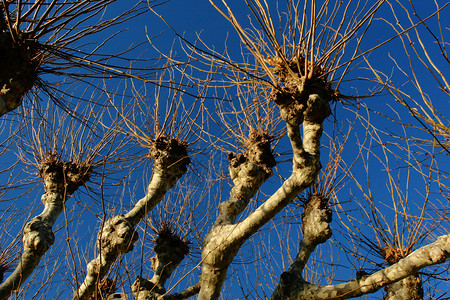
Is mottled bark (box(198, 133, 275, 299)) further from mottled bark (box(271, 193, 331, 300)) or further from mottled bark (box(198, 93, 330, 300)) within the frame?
mottled bark (box(271, 193, 331, 300))

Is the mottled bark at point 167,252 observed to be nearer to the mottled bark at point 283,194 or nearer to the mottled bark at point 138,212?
the mottled bark at point 138,212

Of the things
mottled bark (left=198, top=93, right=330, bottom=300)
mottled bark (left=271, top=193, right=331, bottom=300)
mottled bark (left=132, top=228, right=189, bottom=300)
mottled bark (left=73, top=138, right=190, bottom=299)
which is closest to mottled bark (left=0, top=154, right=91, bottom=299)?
mottled bark (left=73, top=138, right=190, bottom=299)

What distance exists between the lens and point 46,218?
14.5ft

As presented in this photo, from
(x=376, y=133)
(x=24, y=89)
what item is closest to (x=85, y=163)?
(x=24, y=89)

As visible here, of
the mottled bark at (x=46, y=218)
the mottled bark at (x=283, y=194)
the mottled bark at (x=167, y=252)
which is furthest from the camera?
the mottled bark at (x=167, y=252)

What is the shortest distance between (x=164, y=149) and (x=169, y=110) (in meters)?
0.62

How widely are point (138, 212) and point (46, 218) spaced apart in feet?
3.92

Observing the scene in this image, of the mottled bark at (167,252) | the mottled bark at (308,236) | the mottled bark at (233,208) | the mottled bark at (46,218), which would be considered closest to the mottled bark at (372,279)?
the mottled bark at (308,236)

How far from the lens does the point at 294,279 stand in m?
3.07

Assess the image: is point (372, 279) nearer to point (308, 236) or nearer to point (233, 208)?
point (308, 236)

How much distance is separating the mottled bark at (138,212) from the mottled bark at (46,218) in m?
0.61

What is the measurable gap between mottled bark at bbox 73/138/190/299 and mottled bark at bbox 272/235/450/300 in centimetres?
184

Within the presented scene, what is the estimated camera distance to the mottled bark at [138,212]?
160 inches

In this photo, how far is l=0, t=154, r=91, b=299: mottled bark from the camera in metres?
3.69
